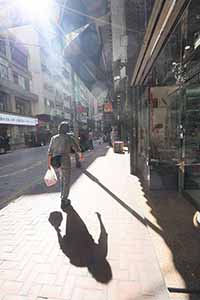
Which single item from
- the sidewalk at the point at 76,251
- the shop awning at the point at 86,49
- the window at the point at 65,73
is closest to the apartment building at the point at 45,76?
the window at the point at 65,73

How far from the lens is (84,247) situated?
3201 millimetres

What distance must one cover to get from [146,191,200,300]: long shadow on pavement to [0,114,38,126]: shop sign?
21864mm

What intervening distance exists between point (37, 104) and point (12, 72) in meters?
7.43

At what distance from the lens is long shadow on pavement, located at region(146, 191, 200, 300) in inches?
93.6

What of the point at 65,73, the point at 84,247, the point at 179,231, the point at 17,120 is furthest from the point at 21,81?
the point at 179,231

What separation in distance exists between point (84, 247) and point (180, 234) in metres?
1.48

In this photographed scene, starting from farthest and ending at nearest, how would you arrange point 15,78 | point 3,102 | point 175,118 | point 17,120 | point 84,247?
point 15,78, point 3,102, point 17,120, point 175,118, point 84,247

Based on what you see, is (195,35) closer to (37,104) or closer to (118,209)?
(118,209)

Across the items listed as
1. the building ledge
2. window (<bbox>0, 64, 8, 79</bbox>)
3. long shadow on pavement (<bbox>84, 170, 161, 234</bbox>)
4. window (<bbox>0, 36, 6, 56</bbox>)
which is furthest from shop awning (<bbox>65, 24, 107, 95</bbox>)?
window (<bbox>0, 36, 6, 56</bbox>)

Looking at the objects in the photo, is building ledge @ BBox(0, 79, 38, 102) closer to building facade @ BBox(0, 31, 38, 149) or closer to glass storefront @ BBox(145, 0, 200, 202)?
building facade @ BBox(0, 31, 38, 149)

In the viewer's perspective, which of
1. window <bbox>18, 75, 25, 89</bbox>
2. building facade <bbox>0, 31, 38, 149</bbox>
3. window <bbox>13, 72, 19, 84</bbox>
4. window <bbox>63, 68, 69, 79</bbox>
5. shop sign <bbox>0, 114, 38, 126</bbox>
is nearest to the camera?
shop sign <bbox>0, 114, 38, 126</bbox>

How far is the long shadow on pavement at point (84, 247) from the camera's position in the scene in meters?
2.66

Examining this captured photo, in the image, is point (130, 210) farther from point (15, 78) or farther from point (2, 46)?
point (15, 78)

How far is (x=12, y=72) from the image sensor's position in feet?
94.5
